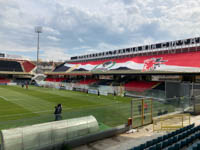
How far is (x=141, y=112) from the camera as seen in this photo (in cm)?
1277

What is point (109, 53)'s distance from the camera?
5994cm

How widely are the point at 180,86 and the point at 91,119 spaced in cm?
1460

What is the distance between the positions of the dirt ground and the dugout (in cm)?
83

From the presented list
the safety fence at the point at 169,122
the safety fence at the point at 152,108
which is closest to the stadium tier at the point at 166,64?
the safety fence at the point at 152,108

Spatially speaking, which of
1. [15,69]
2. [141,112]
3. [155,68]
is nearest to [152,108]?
[141,112]

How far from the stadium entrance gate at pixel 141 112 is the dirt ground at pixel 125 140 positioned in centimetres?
47

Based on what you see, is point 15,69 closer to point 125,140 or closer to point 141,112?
point 141,112

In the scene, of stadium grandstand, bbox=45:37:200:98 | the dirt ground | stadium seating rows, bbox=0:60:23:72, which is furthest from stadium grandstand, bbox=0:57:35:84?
the dirt ground

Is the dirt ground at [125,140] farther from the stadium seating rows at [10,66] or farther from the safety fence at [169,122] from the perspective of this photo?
the stadium seating rows at [10,66]

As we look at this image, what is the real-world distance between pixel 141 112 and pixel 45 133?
7.19m

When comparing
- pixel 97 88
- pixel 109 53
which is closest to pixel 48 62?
pixel 109 53

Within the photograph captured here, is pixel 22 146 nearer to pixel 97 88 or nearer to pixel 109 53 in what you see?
pixel 97 88

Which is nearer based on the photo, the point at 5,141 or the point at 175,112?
the point at 5,141

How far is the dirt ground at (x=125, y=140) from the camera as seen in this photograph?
9455mm
